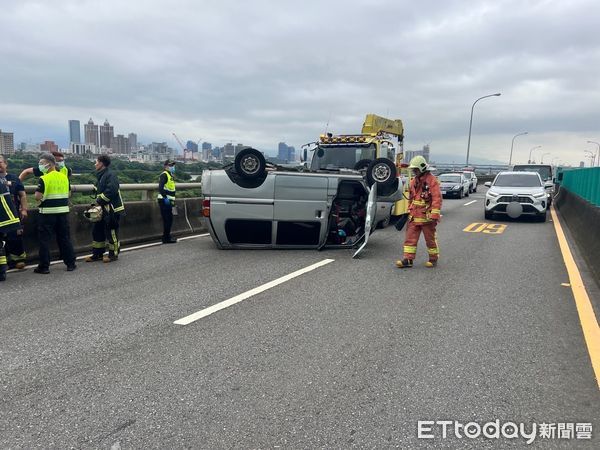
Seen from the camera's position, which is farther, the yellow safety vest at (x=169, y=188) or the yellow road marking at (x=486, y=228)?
the yellow road marking at (x=486, y=228)

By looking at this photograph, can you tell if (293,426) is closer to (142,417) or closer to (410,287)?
(142,417)

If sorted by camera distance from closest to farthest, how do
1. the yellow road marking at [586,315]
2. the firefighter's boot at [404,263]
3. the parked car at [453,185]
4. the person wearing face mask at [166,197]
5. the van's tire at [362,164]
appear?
the yellow road marking at [586,315] → the firefighter's boot at [404,263] → the person wearing face mask at [166,197] → the van's tire at [362,164] → the parked car at [453,185]

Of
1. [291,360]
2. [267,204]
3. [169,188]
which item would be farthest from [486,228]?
[291,360]

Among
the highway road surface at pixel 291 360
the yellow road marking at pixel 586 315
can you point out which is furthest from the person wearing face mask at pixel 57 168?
the yellow road marking at pixel 586 315

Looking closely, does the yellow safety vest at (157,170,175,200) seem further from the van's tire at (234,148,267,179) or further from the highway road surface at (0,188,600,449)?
the highway road surface at (0,188,600,449)

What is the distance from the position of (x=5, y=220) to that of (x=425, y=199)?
6332mm

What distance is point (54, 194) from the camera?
7062mm

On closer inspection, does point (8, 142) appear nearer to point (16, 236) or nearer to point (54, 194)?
point (16, 236)

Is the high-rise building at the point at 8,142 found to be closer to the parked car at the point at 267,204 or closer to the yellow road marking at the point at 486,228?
the parked car at the point at 267,204

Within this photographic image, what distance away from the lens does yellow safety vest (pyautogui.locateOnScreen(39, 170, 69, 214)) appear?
7020 mm

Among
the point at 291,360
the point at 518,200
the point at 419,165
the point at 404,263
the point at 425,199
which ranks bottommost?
the point at 291,360

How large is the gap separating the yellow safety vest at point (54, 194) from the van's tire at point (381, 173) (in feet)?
17.7

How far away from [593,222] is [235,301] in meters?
7.69

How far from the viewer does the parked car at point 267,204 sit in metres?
8.47
